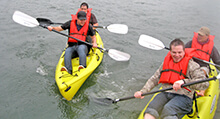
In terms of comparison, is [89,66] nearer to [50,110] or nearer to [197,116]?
[50,110]

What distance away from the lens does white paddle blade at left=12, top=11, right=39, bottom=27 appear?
4.53 m

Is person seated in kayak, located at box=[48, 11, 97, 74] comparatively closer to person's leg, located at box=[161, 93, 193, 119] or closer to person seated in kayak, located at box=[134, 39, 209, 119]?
person seated in kayak, located at box=[134, 39, 209, 119]

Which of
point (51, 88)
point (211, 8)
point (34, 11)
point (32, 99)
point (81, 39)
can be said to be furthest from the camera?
point (211, 8)

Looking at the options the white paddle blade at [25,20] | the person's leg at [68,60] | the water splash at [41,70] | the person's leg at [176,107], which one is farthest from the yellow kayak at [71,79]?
the person's leg at [176,107]

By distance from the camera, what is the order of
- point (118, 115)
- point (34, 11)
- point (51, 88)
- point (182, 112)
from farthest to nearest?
point (34, 11) < point (51, 88) < point (118, 115) < point (182, 112)

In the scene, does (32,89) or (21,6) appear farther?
(21,6)

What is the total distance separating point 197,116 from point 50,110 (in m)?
2.57

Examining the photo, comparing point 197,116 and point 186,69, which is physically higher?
point 186,69

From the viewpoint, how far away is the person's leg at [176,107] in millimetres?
2576

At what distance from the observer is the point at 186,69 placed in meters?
2.74

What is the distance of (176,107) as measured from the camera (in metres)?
2.65

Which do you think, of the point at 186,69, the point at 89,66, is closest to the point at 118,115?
the point at 89,66

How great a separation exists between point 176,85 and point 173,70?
315 millimetres

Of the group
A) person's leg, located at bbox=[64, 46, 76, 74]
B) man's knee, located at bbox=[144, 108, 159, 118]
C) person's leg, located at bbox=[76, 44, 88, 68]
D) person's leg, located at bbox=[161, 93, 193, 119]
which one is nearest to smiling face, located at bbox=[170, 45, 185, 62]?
person's leg, located at bbox=[161, 93, 193, 119]
